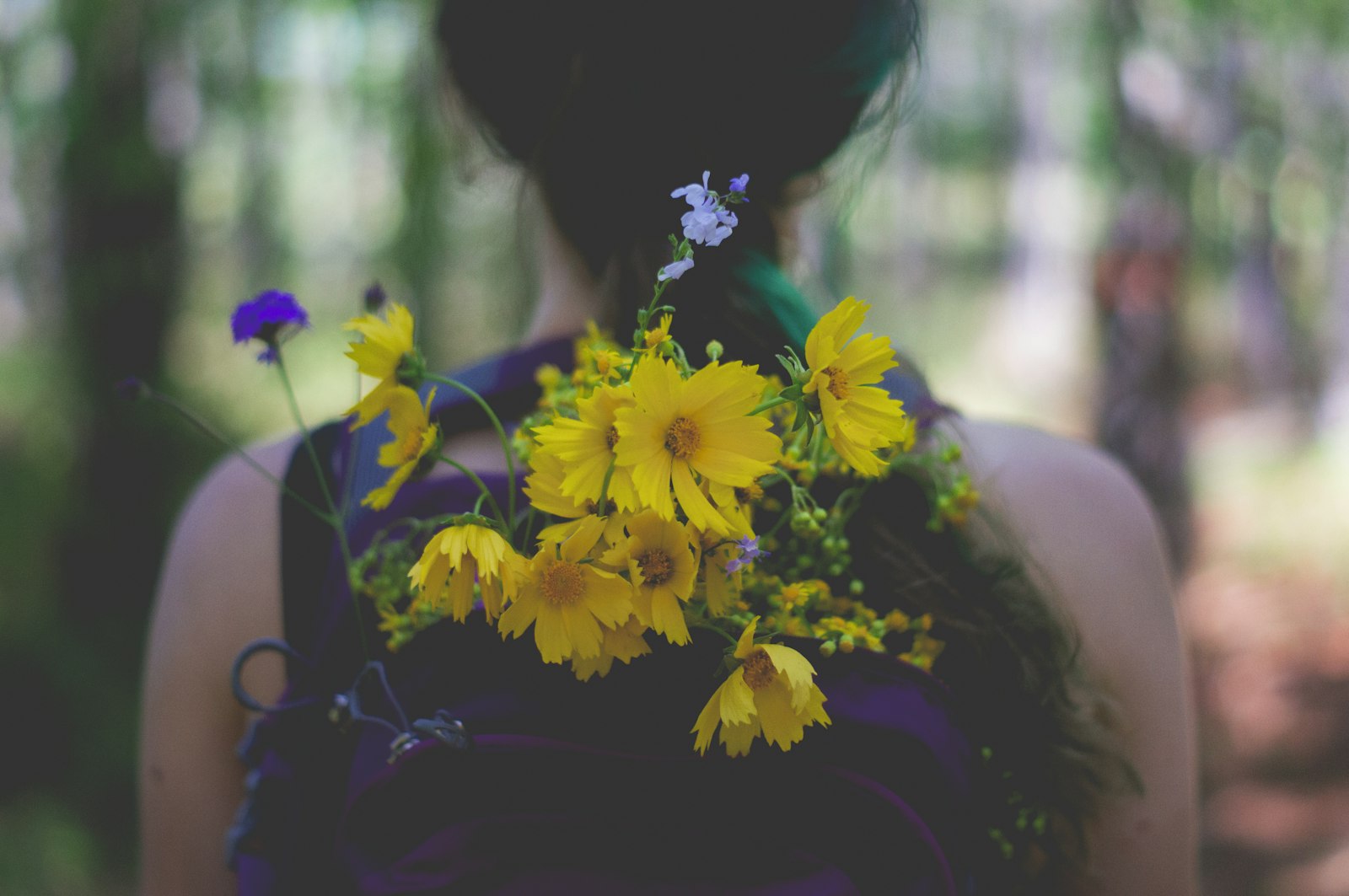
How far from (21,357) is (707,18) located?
8.00 metres

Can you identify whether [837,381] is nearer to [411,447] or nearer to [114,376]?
[411,447]

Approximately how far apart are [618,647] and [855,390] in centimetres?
24

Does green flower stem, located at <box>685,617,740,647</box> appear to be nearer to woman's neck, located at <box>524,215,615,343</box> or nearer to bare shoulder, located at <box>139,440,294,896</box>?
woman's neck, located at <box>524,215,615,343</box>

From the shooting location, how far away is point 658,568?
69 cm

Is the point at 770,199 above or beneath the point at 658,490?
above

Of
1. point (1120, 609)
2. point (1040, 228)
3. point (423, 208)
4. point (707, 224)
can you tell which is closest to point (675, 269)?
point (707, 224)

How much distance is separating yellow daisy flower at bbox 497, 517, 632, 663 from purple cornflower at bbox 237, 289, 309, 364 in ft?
1.11

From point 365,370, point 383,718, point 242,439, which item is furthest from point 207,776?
point 242,439

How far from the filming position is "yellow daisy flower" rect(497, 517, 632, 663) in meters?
0.69

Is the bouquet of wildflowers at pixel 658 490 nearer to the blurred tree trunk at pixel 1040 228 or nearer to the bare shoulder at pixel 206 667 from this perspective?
the bare shoulder at pixel 206 667

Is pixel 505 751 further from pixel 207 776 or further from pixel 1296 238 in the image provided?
pixel 1296 238

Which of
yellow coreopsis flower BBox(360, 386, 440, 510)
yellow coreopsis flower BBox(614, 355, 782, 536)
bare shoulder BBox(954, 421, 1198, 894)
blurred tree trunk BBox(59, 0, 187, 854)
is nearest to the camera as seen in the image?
yellow coreopsis flower BBox(614, 355, 782, 536)

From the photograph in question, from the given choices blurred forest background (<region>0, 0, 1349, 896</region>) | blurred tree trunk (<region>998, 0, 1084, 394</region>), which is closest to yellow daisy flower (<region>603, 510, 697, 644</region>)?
blurred forest background (<region>0, 0, 1349, 896</region>)

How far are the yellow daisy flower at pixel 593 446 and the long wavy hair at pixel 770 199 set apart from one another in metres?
0.37
